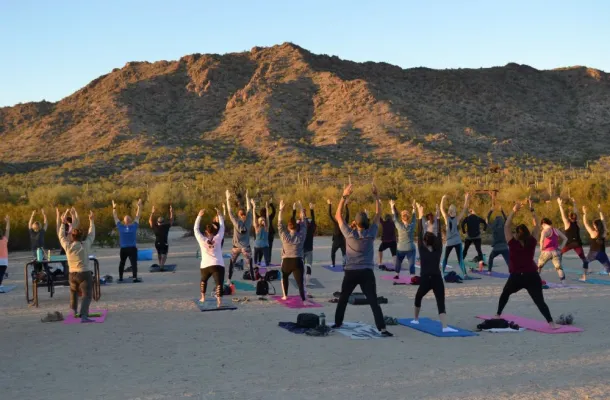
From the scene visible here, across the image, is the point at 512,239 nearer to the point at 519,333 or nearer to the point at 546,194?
the point at 519,333

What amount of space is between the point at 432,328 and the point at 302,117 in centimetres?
7410

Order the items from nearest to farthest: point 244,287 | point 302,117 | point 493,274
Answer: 1. point 244,287
2. point 493,274
3. point 302,117

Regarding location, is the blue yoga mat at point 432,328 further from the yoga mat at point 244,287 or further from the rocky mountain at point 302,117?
the rocky mountain at point 302,117

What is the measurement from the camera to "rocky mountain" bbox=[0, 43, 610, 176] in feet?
236

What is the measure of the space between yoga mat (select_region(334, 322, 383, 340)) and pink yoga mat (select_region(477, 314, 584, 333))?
87.3 inches

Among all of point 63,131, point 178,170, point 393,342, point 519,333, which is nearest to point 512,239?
point 519,333

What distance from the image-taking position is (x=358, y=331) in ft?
36.5

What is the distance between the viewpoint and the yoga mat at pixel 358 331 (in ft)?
35.4

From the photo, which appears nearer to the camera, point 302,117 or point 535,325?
point 535,325

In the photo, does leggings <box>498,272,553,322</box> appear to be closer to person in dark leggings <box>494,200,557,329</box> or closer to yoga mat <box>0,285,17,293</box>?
person in dark leggings <box>494,200,557,329</box>

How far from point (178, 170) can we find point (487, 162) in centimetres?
2799

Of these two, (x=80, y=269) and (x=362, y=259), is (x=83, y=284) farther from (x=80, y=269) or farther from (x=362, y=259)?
(x=362, y=259)

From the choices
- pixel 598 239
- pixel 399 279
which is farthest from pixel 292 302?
pixel 598 239

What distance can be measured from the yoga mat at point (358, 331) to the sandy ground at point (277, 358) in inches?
8.1
